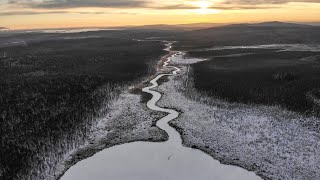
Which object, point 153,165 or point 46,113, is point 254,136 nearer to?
point 153,165

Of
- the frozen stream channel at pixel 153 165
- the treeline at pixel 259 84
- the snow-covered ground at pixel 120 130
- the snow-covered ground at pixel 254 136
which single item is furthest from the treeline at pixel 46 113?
the treeline at pixel 259 84

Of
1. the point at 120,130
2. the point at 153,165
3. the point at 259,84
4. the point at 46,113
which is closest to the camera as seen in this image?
the point at 153,165

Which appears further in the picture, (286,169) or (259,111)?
(259,111)

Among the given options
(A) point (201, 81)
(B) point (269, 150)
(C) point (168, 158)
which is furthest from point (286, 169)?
(A) point (201, 81)

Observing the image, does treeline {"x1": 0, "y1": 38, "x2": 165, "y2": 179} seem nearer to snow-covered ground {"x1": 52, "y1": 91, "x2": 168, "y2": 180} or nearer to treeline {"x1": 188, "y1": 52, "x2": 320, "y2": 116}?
snow-covered ground {"x1": 52, "y1": 91, "x2": 168, "y2": 180}

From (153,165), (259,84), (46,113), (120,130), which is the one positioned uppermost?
(259,84)

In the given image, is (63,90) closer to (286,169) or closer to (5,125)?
(5,125)

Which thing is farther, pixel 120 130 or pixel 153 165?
pixel 120 130

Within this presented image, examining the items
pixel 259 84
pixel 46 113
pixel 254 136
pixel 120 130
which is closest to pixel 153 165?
pixel 120 130
